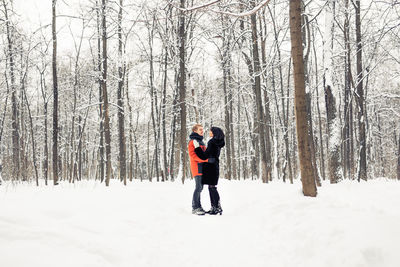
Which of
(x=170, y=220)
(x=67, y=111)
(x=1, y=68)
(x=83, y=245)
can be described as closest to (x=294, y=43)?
(x=170, y=220)

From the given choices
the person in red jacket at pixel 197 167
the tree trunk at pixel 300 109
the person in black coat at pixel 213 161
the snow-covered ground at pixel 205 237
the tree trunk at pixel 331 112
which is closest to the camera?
the snow-covered ground at pixel 205 237

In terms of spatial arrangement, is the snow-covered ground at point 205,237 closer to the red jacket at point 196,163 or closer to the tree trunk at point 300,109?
the tree trunk at point 300,109

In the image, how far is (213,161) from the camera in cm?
598

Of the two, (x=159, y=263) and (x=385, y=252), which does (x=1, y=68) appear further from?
(x=385, y=252)

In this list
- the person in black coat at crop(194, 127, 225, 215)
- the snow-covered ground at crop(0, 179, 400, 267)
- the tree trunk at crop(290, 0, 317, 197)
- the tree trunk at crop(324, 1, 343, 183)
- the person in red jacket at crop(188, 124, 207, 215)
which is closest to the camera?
the snow-covered ground at crop(0, 179, 400, 267)

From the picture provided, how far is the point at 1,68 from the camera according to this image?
17.4m

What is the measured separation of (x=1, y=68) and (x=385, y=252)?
2150cm

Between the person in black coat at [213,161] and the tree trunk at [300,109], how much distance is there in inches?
64.8

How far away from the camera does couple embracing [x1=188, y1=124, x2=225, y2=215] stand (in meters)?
5.93

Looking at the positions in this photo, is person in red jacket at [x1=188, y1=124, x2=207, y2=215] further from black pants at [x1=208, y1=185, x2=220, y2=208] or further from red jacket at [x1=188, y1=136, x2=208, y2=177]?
black pants at [x1=208, y1=185, x2=220, y2=208]

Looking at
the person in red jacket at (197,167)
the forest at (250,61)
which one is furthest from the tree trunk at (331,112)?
the person in red jacket at (197,167)

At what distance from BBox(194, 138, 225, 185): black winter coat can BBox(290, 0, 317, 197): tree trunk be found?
1.66 metres

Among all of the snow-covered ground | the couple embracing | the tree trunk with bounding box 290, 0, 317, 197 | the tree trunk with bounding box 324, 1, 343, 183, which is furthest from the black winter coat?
the tree trunk with bounding box 324, 1, 343, 183

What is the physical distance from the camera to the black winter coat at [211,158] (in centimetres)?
592
